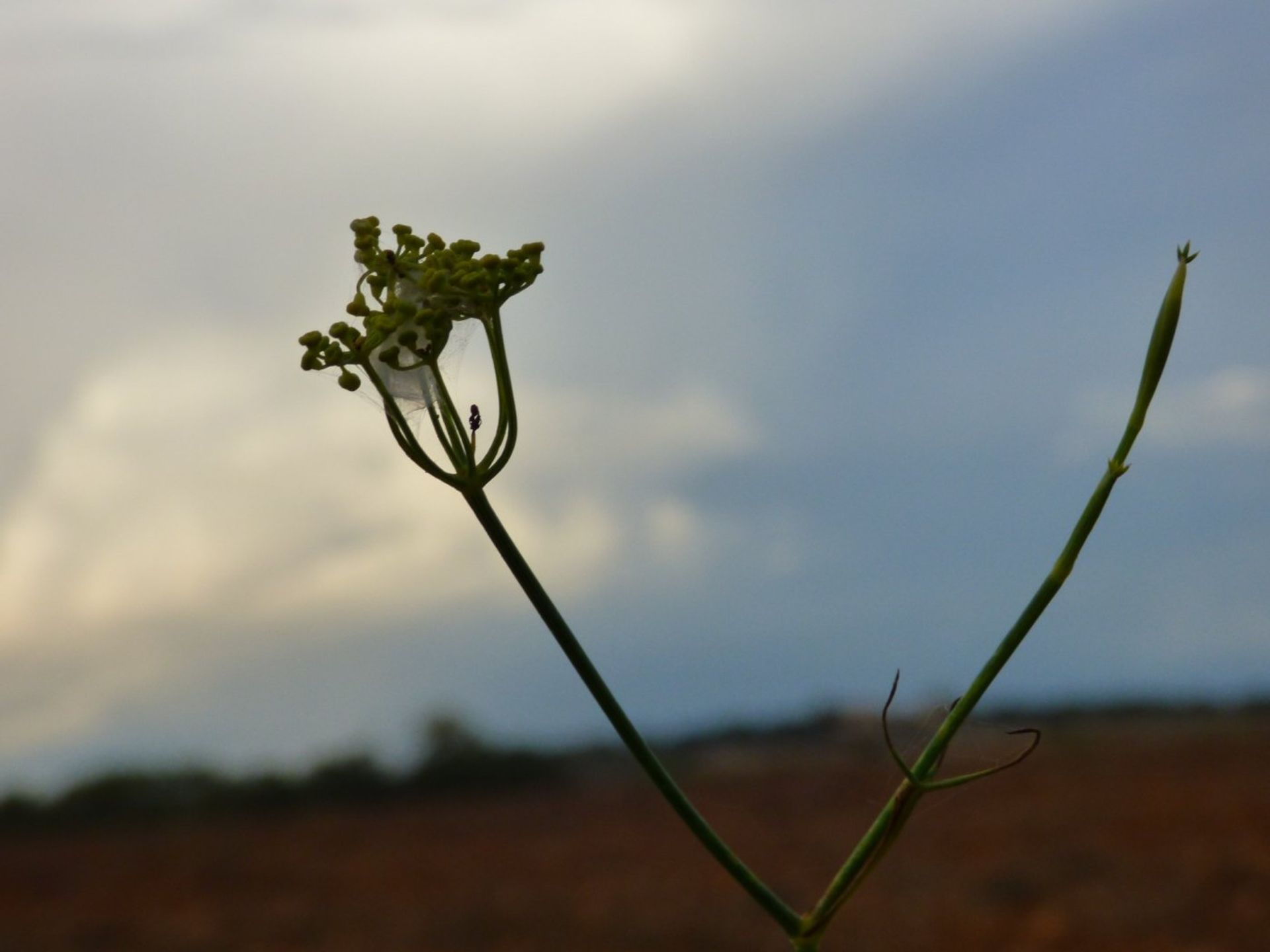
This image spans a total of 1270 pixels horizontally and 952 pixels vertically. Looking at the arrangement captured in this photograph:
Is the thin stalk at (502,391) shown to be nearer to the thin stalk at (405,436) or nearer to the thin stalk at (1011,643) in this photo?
the thin stalk at (405,436)

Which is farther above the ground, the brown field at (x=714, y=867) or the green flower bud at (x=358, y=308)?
the green flower bud at (x=358, y=308)

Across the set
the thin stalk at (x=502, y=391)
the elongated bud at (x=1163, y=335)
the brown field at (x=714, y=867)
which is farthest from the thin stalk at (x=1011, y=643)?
the brown field at (x=714, y=867)

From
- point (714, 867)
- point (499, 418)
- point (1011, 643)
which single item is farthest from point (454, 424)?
point (714, 867)

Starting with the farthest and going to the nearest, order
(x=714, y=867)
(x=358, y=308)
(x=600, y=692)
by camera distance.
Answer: (x=714, y=867), (x=358, y=308), (x=600, y=692)

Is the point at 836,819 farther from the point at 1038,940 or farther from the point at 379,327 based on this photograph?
the point at 379,327

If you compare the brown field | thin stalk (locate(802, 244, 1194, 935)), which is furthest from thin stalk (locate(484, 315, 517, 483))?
the brown field

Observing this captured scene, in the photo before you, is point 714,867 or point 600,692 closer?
point 600,692

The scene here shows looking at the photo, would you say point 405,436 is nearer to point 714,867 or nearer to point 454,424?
point 454,424
